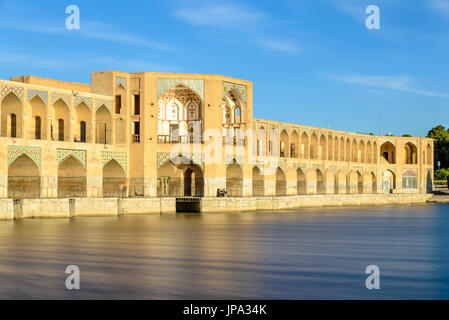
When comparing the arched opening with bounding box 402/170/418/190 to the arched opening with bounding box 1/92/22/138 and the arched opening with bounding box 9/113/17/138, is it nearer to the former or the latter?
the arched opening with bounding box 9/113/17/138

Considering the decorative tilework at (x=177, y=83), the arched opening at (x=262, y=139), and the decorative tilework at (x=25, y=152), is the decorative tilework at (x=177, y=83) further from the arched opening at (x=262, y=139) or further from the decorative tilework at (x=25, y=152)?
the arched opening at (x=262, y=139)

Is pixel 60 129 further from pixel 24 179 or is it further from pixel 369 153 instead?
pixel 369 153

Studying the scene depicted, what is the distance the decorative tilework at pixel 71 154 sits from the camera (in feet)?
83.0

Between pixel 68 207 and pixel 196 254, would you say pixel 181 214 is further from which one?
pixel 196 254

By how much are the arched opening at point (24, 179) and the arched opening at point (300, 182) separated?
64.3 feet

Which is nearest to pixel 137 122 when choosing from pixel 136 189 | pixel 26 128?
pixel 136 189

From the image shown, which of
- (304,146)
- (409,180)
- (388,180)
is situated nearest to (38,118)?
(304,146)

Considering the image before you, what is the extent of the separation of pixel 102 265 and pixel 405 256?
249 inches

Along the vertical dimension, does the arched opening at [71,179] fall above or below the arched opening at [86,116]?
below

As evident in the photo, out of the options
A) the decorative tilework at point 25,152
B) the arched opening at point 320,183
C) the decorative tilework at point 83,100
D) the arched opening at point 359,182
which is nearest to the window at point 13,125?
the decorative tilework at point 25,152

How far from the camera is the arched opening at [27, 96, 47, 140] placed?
2519 cm

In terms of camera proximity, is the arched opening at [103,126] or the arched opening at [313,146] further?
the arched opening at [313,146]

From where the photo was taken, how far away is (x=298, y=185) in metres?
40.4

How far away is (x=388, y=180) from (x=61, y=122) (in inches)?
1288
